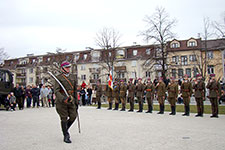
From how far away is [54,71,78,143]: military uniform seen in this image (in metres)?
6.75

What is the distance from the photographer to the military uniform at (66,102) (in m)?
6.75

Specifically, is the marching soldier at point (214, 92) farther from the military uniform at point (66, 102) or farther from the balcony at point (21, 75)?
the balcony at point (21, 75)

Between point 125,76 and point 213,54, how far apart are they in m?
21.4

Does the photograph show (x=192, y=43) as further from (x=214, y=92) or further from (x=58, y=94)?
(x=58, y=94)

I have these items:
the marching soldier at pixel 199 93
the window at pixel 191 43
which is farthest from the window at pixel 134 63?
the marching soldier at pixel 199 93

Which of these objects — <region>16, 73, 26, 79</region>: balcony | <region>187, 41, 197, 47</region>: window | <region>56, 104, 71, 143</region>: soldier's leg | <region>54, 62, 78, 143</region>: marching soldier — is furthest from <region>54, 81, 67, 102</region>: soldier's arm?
<region>16, 73, 26, 79</region>: balcony

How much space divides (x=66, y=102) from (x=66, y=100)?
6 cm

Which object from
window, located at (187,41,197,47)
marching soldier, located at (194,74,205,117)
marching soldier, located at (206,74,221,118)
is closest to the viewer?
marching soldier, located at (206,74,221,118)

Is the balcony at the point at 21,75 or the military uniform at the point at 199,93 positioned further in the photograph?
the balcony at the point at 21,75

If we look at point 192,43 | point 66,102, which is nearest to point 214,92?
point 66,102

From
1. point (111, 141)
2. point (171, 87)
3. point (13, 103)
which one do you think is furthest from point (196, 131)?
point (13, 103)

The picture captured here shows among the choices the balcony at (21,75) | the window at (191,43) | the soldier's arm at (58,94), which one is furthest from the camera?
the balcony at (21,75)

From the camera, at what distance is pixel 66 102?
6.72 m

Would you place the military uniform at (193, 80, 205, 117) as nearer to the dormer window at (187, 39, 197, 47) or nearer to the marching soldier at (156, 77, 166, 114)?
the marching soldier at (156, 77, 166, 114)
